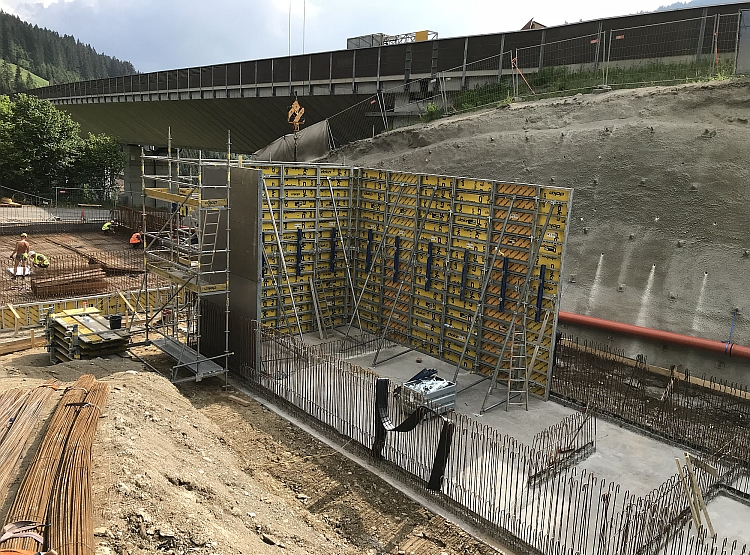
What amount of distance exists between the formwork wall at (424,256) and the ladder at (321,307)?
0.22 meters

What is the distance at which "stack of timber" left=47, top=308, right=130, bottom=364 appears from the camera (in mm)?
16031

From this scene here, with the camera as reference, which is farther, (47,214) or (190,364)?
(47,214)

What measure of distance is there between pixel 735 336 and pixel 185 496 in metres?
14.8

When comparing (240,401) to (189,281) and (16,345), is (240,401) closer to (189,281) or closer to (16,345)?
(189,281)

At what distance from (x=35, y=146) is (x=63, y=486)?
4939cm

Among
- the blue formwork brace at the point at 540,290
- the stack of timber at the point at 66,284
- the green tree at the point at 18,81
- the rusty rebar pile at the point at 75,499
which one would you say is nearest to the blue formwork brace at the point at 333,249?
the blue formwork brace at the point at 540,290

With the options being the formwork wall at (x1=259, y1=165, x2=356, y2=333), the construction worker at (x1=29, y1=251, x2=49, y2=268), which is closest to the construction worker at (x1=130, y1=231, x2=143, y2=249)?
Result: the construction worker at (x1=29, y1=251, x2=49, y2=268)

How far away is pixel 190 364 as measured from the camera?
1560 centimetres

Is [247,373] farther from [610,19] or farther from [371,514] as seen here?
[610,19]

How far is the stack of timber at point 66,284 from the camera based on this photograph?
21766mm

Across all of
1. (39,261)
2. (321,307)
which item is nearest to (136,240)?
(39,261)

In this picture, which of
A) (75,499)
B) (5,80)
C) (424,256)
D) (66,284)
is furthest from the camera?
(5,80)

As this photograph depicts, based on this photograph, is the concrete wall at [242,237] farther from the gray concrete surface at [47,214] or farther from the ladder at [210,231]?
the gray concrete surface at [47,214]

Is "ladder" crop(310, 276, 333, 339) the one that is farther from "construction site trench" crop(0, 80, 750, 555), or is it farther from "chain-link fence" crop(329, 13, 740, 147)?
"chain-link fence" crop(329, 13, 740, 147)
